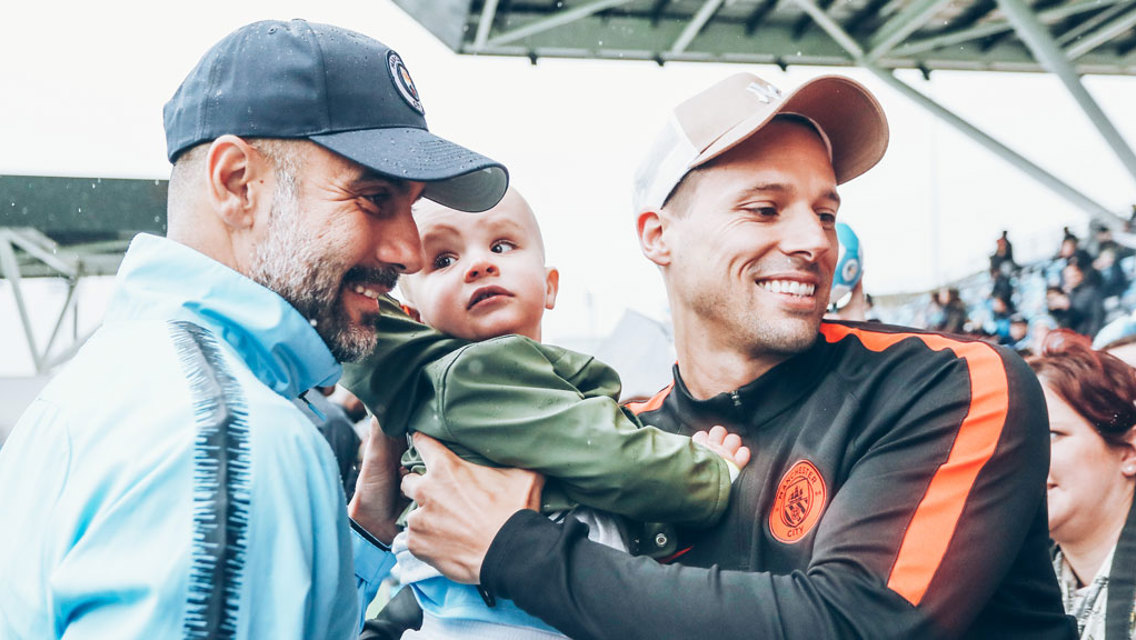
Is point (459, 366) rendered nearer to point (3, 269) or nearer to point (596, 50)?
point (596, 50)

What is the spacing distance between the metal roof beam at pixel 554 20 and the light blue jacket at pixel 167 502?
33.4ft

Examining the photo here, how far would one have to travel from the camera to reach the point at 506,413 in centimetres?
174

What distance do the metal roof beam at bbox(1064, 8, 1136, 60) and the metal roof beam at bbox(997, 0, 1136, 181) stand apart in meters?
0.46

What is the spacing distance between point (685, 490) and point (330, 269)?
78 cm

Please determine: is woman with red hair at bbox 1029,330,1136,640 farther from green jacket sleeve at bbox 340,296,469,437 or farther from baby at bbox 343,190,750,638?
green jacket sleeve at bbox 340,296,469,437

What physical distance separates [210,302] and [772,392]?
118 cm

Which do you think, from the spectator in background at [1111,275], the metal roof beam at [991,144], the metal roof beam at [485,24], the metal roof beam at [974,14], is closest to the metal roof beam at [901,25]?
the metal roof beam at [991,144]

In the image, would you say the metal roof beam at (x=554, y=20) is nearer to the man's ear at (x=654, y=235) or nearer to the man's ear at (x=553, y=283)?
the man's ear at (x=553, y=283)

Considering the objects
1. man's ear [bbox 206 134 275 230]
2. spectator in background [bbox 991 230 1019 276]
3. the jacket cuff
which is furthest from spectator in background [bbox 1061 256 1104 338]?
man's ear [bbox 206 134 275 230]

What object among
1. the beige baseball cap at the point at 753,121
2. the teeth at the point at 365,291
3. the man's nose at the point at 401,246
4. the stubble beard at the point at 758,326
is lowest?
the teeth at the point at 365,291

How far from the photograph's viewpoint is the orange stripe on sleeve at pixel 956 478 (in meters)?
1.39

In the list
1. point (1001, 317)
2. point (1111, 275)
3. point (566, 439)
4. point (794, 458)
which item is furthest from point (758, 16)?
point (566, 439)

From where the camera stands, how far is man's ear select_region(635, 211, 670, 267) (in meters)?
2.24

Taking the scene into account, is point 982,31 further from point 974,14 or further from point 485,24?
point 485,24
